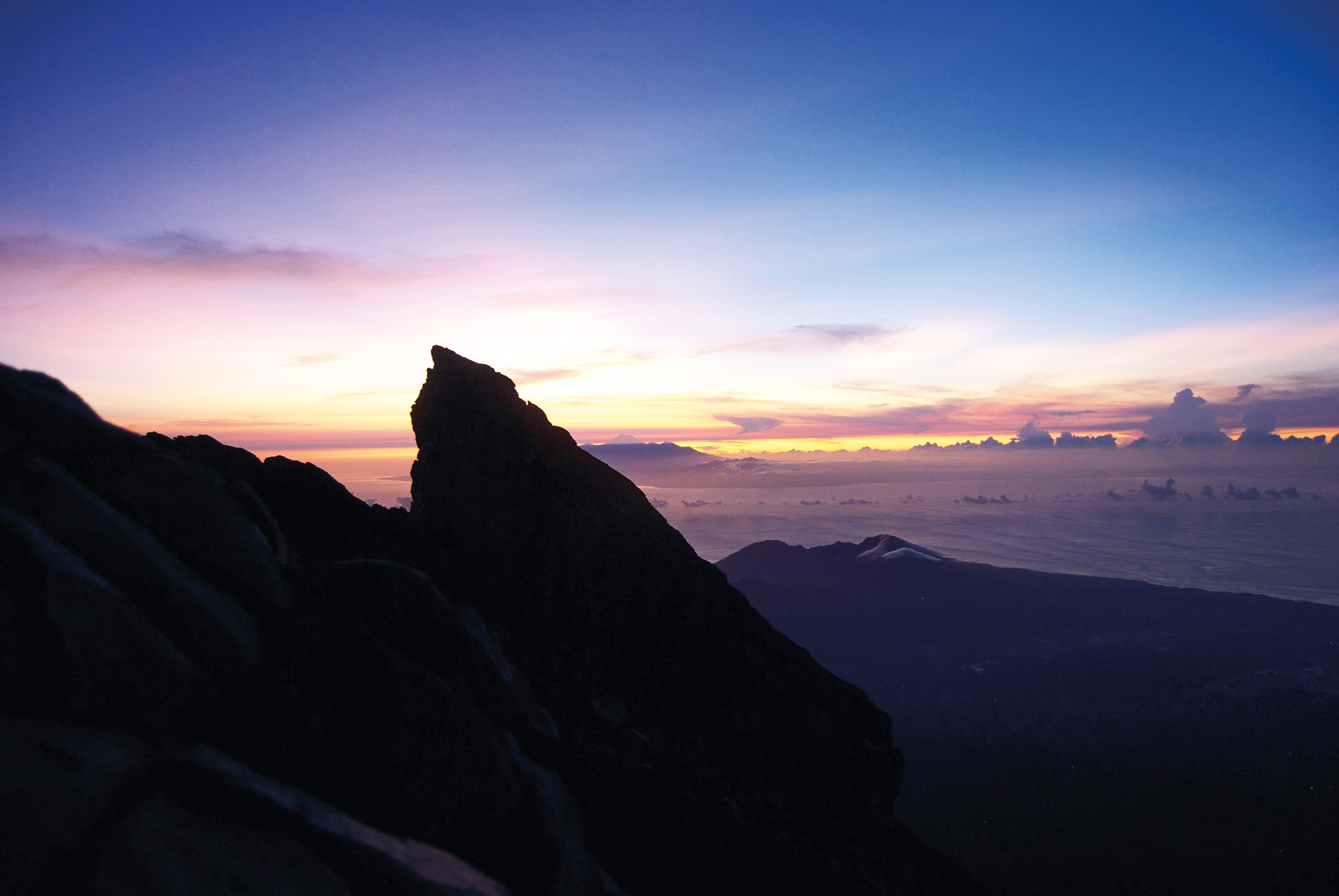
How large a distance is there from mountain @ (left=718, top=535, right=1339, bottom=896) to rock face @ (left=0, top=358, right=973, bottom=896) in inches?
1255

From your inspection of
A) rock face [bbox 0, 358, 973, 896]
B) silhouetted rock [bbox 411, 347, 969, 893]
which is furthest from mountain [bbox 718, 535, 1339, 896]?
rock face [bbox 0, 358, 973, 896]

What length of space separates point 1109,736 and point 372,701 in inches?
5808

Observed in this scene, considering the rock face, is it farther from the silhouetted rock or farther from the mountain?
the mountain

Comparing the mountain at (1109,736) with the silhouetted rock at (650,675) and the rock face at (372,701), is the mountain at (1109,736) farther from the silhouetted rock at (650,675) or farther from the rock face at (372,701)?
the rock face at (372,701)

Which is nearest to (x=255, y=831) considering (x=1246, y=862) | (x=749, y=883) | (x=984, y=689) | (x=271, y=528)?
(x=271, y=528)

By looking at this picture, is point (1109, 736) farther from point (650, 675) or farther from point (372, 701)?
point (372, 701)

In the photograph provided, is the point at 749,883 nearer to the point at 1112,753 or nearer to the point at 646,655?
the point at 646,655

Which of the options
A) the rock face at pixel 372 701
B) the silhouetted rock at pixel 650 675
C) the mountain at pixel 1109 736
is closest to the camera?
the rock face at pixel 372 701

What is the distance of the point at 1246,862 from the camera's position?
78.2 metres

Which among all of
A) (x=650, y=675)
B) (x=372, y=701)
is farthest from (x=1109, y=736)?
(x=372, y=701)

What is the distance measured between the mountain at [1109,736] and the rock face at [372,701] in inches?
1255

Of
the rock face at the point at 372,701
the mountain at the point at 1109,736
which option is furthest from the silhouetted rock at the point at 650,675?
the mountain at the point at 1109,736

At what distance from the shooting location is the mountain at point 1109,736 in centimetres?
7900

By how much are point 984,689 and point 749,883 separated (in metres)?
149
